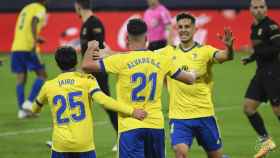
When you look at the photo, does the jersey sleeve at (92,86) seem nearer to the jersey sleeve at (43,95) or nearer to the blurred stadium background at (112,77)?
the jersey sleeve at (43,95)

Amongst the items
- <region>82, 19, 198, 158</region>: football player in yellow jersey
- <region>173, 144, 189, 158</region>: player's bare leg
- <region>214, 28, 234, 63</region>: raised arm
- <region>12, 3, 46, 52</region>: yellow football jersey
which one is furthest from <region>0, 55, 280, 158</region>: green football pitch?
<region>82, 19, 198, 158</region>: football player in yellow jersey

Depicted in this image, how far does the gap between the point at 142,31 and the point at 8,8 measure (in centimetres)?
1791

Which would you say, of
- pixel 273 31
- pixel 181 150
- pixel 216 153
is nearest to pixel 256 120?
pixel 273 31

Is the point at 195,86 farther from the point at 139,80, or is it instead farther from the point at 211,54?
the point at 139,80

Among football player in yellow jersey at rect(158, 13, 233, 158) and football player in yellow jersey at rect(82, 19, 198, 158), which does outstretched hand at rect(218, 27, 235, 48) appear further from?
football player in yellow jersey at rect(82, 19, 198, 158)

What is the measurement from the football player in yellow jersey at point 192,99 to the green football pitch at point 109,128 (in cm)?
241

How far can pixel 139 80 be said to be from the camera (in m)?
9.25

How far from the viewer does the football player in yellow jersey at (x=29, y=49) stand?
17281mm

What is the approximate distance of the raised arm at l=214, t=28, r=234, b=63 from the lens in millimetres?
9932

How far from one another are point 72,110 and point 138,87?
82 centimetres

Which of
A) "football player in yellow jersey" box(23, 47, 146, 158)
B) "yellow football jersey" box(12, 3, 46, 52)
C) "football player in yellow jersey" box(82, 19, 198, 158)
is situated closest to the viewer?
"football player in yellow jersey" box(82, 19, 198, 158)

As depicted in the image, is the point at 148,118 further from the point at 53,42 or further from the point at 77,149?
the point at 53,42

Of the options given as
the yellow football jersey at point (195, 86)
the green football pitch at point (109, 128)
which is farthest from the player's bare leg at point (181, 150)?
the green football pitch at point (109, 128)

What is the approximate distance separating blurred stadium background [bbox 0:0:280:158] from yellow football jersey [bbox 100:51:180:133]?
3.98 metres
